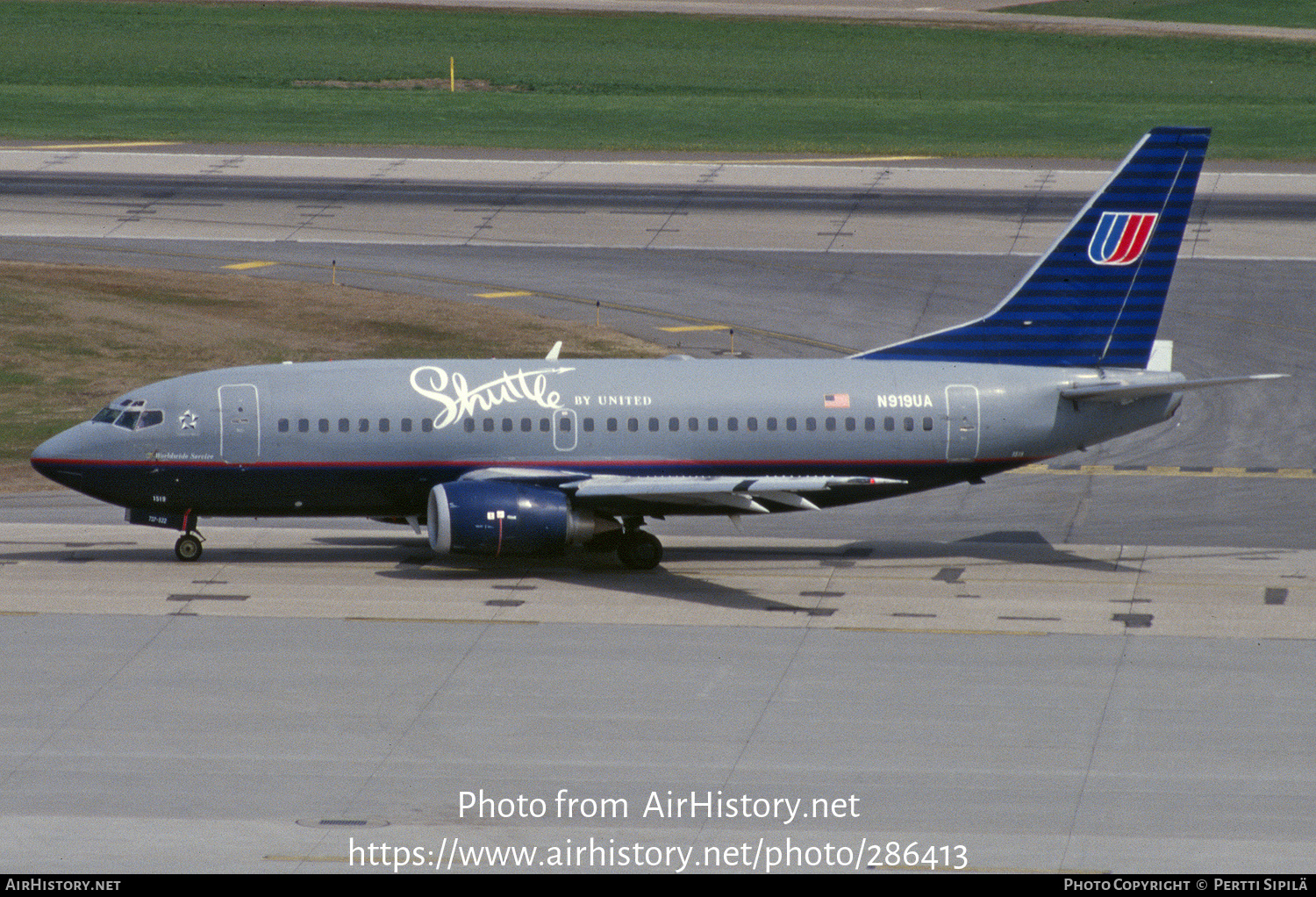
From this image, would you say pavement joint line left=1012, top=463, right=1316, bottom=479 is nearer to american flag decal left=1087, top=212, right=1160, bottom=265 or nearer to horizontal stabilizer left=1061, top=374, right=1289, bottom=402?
horizontal stabilizer left=1061, top=374, right=1289, bottom=402

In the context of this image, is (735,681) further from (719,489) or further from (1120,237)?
(1120,237)

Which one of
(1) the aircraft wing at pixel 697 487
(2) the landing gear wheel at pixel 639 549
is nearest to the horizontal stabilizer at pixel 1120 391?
(1) the aircraft wing at pixel 697 487

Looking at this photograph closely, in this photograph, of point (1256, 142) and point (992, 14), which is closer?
point (1256, 142)

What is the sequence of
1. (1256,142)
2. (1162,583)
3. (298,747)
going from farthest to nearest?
1. (1256,142)
2. (1162,583)
3. (298,747)

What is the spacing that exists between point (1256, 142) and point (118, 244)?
60061mm

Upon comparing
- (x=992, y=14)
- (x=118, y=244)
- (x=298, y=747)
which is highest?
(x=992, y=14)

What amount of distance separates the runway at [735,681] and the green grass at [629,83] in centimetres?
4185

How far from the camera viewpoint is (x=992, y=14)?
153250 mm

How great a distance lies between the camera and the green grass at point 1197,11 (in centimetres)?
15350

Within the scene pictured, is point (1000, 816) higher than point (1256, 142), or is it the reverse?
point (1256, 142)

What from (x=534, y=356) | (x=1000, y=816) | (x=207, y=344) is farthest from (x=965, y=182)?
(x=1000, y=816)
